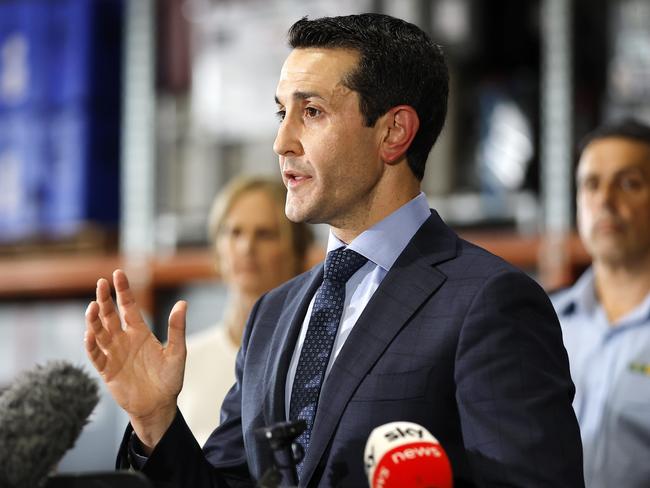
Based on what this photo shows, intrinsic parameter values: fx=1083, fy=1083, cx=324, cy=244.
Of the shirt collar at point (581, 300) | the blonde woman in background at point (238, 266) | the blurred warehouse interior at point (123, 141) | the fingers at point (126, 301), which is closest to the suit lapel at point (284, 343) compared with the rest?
the fingers at point (126, 301)

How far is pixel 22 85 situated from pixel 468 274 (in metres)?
3.31

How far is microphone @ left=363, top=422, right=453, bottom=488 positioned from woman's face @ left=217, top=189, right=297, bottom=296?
4.28ft

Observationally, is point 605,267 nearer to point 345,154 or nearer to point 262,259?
point 262,259

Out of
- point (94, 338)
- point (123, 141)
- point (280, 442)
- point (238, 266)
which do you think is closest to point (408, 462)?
point (280, 442)

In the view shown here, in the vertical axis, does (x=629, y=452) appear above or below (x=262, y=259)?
below

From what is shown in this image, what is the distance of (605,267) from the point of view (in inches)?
83.7

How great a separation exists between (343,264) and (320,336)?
8cm

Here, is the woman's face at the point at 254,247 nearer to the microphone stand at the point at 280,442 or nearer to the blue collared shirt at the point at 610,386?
the blue collared shirt at the point at 610,386

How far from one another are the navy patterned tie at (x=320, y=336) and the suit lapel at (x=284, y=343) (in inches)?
0.6

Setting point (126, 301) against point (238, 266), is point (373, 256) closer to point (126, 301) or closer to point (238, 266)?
point (126, 301)

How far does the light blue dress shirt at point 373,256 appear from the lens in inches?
42.6

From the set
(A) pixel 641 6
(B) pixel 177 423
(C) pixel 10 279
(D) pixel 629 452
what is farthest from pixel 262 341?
(C) pixel 10 279

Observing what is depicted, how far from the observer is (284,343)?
43.5 inches

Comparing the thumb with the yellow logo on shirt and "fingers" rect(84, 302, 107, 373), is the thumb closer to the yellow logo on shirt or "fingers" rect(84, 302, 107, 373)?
"fingers" rect(84, 302, 107, 373)
